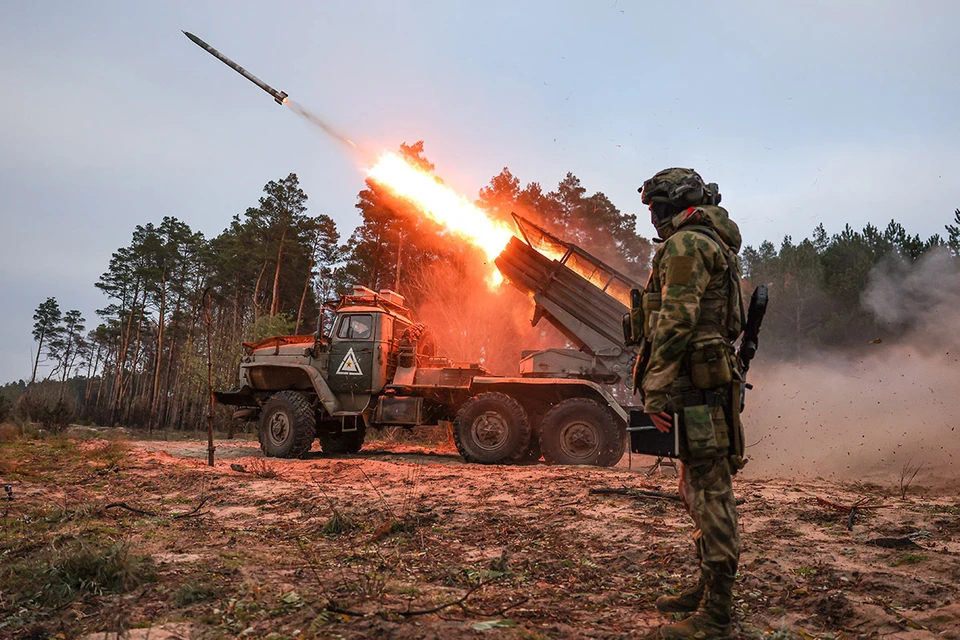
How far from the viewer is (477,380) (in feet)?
35.8

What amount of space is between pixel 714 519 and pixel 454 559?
205cm

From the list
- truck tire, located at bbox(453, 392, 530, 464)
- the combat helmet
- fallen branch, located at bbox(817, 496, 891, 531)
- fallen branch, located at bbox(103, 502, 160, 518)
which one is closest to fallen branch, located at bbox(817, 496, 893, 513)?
fallen branch, located at bbox(817, 496, 891, 531)

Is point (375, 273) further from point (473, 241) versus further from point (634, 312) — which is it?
point (634, 312)

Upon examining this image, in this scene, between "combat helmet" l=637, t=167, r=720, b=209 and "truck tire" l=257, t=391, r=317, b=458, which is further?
"truck tire" l=257, t=391, r=317, b=458

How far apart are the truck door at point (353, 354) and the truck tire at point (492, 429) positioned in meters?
2.14

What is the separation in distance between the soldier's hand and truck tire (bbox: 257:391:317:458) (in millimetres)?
9223

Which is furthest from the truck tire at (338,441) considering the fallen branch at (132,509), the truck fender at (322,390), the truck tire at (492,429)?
the fallen branch at (132,509)

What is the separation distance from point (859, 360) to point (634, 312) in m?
21.6

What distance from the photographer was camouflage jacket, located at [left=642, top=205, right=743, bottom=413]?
332cm

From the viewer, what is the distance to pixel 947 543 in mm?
4625

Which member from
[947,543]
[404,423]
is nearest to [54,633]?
[947,543]

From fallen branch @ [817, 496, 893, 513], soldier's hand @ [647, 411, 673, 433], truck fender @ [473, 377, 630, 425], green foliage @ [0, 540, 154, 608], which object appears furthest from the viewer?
truck fender @ [473, 377, 630, 425]

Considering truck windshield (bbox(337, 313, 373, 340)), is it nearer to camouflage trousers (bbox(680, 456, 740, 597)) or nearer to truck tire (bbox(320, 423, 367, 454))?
truck tire (bbox(320, 423, 367, 454))

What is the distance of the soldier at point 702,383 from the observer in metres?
3.19
